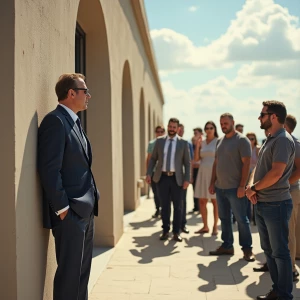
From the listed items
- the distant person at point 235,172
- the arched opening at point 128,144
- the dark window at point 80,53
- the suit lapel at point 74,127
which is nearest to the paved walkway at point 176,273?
the distant person at point 235,172

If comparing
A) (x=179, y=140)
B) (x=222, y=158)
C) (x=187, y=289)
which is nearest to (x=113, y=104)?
(x=179, y=140)

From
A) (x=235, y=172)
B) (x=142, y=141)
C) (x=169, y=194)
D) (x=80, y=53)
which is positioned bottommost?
(x=169, y=194)

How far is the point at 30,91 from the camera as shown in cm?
338

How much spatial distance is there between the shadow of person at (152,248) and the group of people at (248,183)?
24 centimetres

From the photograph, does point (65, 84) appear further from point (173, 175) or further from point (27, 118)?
point (173, 175)

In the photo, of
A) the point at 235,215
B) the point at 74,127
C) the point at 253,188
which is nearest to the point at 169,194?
the point at 235,215

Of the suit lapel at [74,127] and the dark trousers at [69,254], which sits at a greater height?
the suit lapel at [74,127]

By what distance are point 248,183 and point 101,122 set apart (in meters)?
2.45

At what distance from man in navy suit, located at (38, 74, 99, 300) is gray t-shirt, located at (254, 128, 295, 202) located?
182 cm

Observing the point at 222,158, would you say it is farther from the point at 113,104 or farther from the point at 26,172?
the point at 26,172

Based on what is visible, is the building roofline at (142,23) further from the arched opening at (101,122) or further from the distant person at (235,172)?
the distant person at (235,172)

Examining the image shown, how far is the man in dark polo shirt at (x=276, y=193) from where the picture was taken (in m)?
4.54

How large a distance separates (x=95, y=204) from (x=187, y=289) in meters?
1.90

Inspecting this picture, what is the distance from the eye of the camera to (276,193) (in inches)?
183
